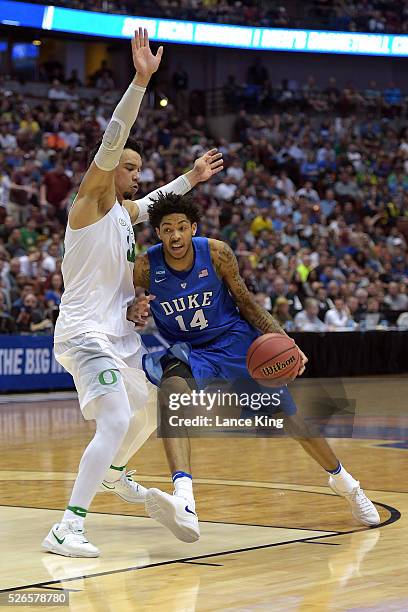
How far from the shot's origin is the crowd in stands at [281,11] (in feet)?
84.4

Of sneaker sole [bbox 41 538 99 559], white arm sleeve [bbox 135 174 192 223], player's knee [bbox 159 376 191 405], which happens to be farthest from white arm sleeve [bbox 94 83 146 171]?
sneaker sole [bbox 41 538 99 559]

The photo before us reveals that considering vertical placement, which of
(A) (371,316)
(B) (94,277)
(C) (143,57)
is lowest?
(A) (371,316)

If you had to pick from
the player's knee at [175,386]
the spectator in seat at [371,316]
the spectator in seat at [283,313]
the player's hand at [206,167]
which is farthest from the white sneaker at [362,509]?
the spectator in seat at [371,316]

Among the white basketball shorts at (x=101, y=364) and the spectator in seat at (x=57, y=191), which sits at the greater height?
the white basketball shorts at (x=101, y=364)

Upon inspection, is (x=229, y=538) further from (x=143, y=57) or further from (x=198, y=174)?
(x=143, y=57)

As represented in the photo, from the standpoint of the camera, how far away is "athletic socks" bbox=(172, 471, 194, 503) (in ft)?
19.3

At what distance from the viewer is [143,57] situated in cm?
Answer: 600

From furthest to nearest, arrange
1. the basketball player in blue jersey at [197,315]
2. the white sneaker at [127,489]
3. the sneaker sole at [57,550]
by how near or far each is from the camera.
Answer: the white sneaker at [127,489] < the basketball player in blue jersey at [197,315] < the sneaker sole at [57,550]

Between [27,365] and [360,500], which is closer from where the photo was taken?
[360,500]

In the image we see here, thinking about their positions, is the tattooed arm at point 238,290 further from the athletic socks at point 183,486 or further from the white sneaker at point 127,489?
the white sneaker at point 127,489

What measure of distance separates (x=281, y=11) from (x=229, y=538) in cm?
2402

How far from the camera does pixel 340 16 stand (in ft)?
95.8

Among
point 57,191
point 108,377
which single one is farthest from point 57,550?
point 57,191

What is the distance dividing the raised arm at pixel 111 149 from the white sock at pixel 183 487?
4.49ft
